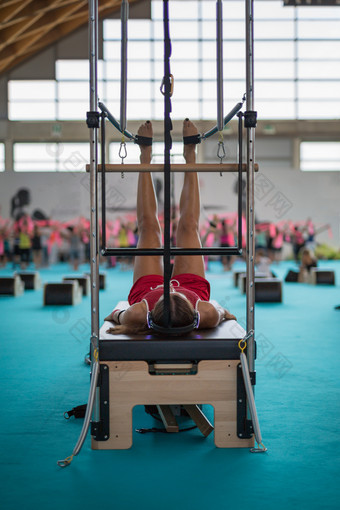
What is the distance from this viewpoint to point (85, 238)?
13.7m

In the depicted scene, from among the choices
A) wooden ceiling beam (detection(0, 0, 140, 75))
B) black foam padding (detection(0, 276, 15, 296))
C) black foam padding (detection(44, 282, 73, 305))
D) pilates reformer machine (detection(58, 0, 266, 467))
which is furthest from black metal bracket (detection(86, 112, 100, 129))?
wooden ceiling beam (detection(0, 0, 140, 75))

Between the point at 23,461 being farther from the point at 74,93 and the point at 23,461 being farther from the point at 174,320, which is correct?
the point at 74,93

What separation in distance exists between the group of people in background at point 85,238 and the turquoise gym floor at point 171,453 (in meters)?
8.95

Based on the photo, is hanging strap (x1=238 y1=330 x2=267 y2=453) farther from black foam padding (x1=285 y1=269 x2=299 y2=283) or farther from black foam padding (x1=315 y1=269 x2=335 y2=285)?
black foam padding (x1=285 y1=269 x2=299 y2=283)

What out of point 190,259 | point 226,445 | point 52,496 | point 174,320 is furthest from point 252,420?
point 190,259

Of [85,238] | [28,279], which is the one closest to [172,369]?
[28,279]

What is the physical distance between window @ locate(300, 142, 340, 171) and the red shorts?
14039 mm

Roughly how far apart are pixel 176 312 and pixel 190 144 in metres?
1.06

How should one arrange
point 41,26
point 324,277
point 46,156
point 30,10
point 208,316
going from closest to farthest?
1. point 208,316
2. point 324,277
3. point 30,10
4. point 41,26
5. point 46,156

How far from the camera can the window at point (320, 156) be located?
53.3ft

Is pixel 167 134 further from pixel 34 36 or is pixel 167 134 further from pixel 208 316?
pixel 34 36

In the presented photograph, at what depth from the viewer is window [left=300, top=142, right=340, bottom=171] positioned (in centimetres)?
1625

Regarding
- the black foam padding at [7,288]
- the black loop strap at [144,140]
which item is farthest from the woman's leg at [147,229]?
the black foam padding at [7,288]

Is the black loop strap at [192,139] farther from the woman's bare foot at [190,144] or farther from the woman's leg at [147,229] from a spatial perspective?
the woman's leg at [147,229]
